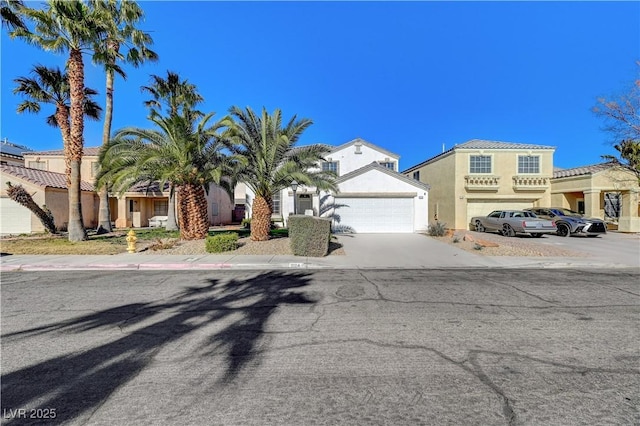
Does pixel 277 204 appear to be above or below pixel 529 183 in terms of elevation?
below

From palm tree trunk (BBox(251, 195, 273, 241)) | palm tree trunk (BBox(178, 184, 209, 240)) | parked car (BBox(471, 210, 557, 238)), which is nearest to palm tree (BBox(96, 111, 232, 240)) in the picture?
palm tree trunk (BBox(178, 184, 209, 240))

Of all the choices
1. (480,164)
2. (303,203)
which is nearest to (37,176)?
(303,203)

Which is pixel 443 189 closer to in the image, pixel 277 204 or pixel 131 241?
pixel 277 204

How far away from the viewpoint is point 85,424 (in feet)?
8.09

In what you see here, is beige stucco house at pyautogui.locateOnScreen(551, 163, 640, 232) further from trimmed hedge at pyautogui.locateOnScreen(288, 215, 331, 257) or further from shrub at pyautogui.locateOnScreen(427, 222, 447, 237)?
trimmed hedge at pyautogui.locateOnScreen(288, 215, 331, 257)

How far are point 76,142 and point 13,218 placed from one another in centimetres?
1011

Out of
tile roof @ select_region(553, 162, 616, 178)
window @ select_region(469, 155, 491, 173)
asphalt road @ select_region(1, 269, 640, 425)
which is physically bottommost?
asphalt road @ select_region(1, 269, 640, 425)

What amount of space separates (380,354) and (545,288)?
5581 mm

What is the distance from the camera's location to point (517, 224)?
683 inches

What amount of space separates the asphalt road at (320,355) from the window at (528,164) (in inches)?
777

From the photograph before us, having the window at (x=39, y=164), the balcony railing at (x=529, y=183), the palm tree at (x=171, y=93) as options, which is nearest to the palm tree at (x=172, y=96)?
the palm tree at (x=171, y=93)

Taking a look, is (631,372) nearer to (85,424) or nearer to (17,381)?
(85,424)

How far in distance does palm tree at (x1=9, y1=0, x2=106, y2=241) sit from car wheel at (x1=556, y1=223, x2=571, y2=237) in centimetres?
2668

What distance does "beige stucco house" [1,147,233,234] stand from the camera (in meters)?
19.1
